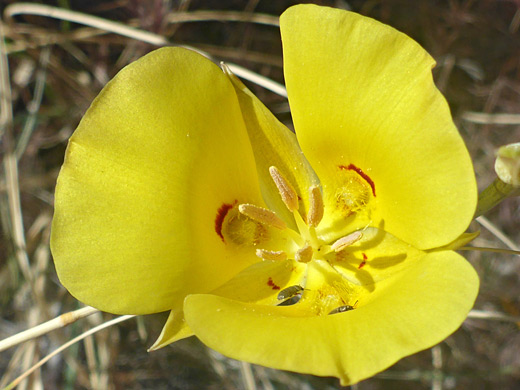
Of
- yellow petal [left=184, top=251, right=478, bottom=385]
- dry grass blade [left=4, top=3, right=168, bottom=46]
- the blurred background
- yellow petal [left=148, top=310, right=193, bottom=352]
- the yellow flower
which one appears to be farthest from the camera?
the blurred background

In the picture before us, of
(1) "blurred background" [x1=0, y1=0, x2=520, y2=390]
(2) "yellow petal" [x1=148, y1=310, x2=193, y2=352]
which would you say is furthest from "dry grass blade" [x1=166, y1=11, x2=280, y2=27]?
(2) "yellow petal" [x1=148, y1=310, x2=193, y2=352]

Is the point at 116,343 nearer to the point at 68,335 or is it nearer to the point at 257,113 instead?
the point at 68,335

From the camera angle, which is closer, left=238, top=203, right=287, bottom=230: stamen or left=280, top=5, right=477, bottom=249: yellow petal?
left=280, top=5, right=477, bottom=249: yellow petal

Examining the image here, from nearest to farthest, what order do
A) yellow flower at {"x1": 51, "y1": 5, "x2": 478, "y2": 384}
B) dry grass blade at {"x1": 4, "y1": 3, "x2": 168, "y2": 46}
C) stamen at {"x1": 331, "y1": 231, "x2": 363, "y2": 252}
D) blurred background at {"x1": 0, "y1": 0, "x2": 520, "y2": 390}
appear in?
yellow flower at {"x1": 51, "y1": 5, "x2": 478, "y2": 384}
stamen at {"x1": 331, "y1": 231, "x2": 363, "y2": 252}
dry grass blade at {"x1": 4, "y1": 3, "x2": 168, "y2": 46}
blurred background at {"x1": 0, "y1": 0, "x2": 520, "y2": 390}

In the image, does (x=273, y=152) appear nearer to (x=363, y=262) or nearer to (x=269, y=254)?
(x=269, y=254)

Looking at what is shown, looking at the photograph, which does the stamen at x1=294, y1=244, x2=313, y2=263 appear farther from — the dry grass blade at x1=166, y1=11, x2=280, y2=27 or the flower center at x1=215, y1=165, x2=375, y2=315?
the dry grass blade at x1=166, y1=11, x2=280, y2=27

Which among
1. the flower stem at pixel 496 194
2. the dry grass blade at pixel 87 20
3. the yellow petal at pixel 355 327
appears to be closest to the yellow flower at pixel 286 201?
the yellow petal at pixel 355 327

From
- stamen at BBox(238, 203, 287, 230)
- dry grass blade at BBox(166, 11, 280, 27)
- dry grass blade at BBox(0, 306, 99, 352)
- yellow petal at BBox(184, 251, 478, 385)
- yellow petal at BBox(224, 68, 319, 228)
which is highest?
dry grass blade at BBox(166, 11, 280, 27)
